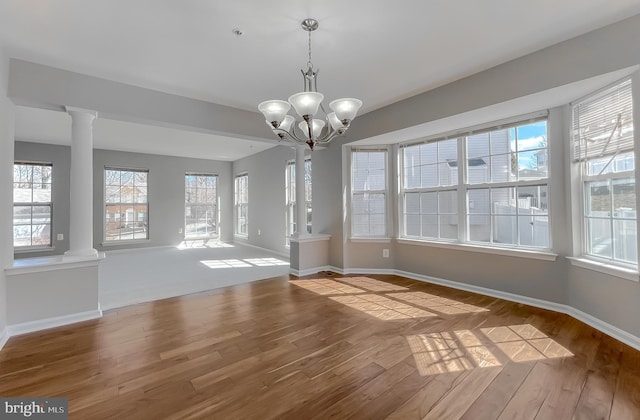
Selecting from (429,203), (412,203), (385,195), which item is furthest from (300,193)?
(429,203)

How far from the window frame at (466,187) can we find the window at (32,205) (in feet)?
25.3

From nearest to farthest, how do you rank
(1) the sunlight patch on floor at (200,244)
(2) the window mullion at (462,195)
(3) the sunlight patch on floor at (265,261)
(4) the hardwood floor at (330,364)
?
(4) the hardwood floor at (330,364) < (2) the window mullion at (462,195) < (3) the sunlight patch on floor at (265,261) < (1) the sunlight patch on floor at (200,244)

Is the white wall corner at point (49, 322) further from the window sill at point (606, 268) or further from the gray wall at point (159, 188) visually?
the window sill at point (606, 268)

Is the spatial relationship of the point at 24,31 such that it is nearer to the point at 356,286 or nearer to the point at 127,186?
the point at 356,286

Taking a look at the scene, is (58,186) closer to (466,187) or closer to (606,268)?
(466,187)

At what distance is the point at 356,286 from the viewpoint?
3988 millimetres

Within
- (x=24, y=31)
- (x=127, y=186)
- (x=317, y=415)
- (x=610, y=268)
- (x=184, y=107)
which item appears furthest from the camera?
(x=127, y=186)

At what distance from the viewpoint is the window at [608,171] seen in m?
2.36

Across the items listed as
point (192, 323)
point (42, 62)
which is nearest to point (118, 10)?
point (42, 62)

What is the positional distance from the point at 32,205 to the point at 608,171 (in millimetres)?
9709

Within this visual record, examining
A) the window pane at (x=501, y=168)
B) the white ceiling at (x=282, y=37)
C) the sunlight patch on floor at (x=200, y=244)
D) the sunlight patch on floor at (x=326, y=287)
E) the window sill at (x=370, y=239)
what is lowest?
the sunlight patch on floor at (x=326, y=287)

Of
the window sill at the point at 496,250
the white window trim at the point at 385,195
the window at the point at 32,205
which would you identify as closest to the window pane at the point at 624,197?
the window sill at the point at 496,250

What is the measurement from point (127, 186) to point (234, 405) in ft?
24.2

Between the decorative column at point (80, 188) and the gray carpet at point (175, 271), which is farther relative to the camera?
the gray carpet at point (175, 271)
